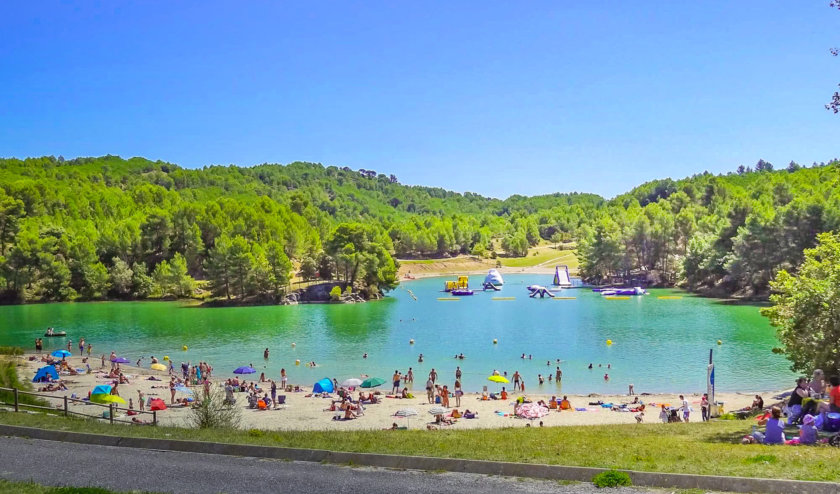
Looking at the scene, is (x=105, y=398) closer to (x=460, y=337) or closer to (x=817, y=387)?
(x=817, y=387)

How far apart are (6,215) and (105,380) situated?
94366 mm

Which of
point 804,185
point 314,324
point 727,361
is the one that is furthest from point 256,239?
point 804,185

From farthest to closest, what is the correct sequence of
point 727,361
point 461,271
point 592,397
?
1. point 461,271
2. point 727,361
3. point 592,397

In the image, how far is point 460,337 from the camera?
67125 millimetres

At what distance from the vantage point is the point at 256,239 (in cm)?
Answer: 12794

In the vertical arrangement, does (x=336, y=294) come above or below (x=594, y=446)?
below

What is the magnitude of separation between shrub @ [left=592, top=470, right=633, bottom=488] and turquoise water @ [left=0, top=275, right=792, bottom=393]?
31.0 meters

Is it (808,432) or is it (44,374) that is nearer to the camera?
(808,432)

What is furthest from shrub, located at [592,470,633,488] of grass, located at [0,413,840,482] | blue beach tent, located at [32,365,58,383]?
blue beach tent, located at [32,365,58,383]

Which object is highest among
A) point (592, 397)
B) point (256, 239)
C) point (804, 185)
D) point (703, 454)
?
point (804, 185)

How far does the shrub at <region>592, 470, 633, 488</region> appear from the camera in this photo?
11969 mm

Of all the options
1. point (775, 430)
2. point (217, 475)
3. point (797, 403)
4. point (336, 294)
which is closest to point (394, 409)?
point (797, 403)

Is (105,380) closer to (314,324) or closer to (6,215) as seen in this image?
(314,324)

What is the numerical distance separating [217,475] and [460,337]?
5432cm
